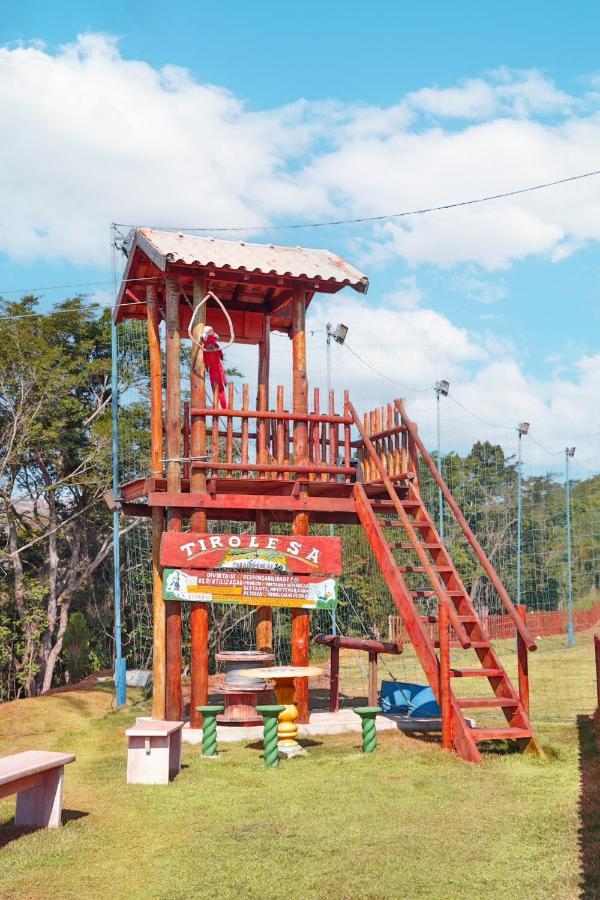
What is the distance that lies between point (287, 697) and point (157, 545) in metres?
3.33

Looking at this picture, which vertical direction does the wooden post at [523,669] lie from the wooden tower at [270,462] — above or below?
below

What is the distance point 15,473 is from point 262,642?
1364 centimetres

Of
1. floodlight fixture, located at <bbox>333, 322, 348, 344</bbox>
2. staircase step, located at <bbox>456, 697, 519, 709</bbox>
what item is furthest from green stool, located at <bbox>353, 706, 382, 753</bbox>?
floodlight fixture, located at <bbox>333, 322, 348, 344</bbox>

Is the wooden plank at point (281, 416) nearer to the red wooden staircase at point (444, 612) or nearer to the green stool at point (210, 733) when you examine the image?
the red wooden staircase at point (444, 612)

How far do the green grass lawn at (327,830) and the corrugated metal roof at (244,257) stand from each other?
5.88m

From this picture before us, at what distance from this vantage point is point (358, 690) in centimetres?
1680

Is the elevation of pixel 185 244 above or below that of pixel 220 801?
above

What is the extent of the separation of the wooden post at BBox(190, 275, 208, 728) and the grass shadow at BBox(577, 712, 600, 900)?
4.48 meters

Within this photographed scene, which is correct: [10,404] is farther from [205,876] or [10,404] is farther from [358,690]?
[205,876]

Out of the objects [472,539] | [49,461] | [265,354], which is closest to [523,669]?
[472,539]

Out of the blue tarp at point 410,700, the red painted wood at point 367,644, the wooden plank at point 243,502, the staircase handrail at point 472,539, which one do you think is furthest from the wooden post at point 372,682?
the wooden plank at point 243,502

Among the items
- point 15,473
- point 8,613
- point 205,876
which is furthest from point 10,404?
point 205,876

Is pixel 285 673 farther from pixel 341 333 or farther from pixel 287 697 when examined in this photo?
pixel 341 333

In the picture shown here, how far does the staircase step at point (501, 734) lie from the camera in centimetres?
949
